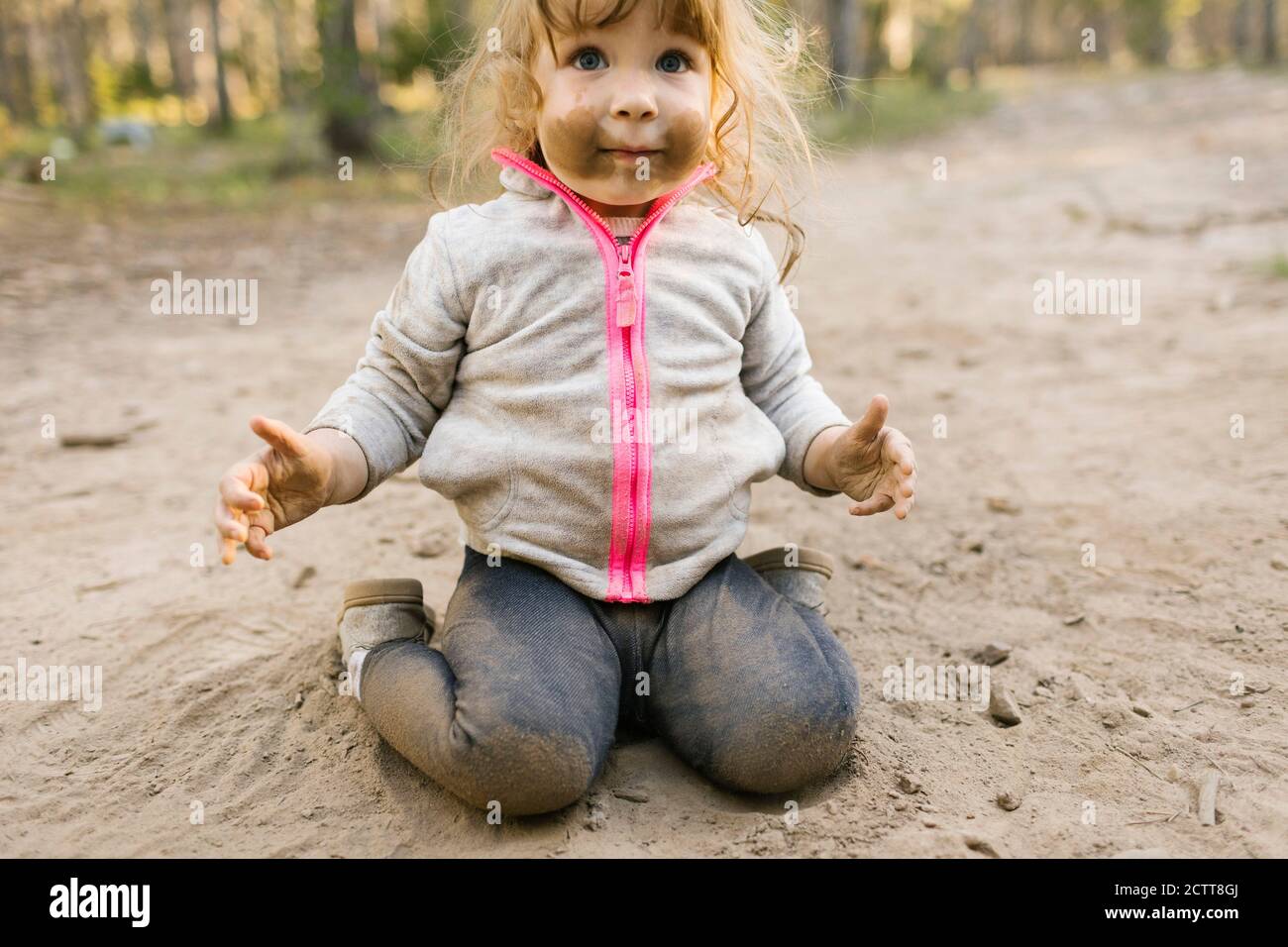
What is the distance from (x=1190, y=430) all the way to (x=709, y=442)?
201cm

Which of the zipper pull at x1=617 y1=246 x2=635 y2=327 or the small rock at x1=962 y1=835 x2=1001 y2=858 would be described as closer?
the small rock at x1=962 y1=835 x2=1001 y2=858

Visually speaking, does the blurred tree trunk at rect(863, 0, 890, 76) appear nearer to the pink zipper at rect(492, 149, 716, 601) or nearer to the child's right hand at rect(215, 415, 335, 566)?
the pink zipper at rect(492, 149, 716, 601)

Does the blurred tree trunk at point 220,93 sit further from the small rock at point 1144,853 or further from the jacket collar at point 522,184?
the small rock at point 1144,853

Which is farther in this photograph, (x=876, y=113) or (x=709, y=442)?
(x=876, y=113)

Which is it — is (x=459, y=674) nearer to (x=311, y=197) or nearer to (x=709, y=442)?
(x=709, y=442)

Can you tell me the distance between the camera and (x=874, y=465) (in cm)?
207

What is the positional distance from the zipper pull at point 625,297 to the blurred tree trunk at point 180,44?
2237 centimetres

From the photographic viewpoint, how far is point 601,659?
6.58 feet

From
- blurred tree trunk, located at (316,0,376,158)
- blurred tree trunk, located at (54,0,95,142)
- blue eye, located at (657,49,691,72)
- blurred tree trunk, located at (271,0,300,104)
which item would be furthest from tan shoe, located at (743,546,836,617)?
blurred tree trunk, located at (271,0,300,104)

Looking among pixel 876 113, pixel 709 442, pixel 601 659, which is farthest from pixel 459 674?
pixel 876 113

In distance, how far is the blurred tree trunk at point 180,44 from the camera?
844 inches

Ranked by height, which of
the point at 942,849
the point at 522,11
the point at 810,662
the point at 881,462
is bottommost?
the point at 942,849

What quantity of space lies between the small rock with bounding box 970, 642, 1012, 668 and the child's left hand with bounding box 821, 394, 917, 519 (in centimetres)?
49

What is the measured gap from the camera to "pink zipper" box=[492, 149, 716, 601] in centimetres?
200
